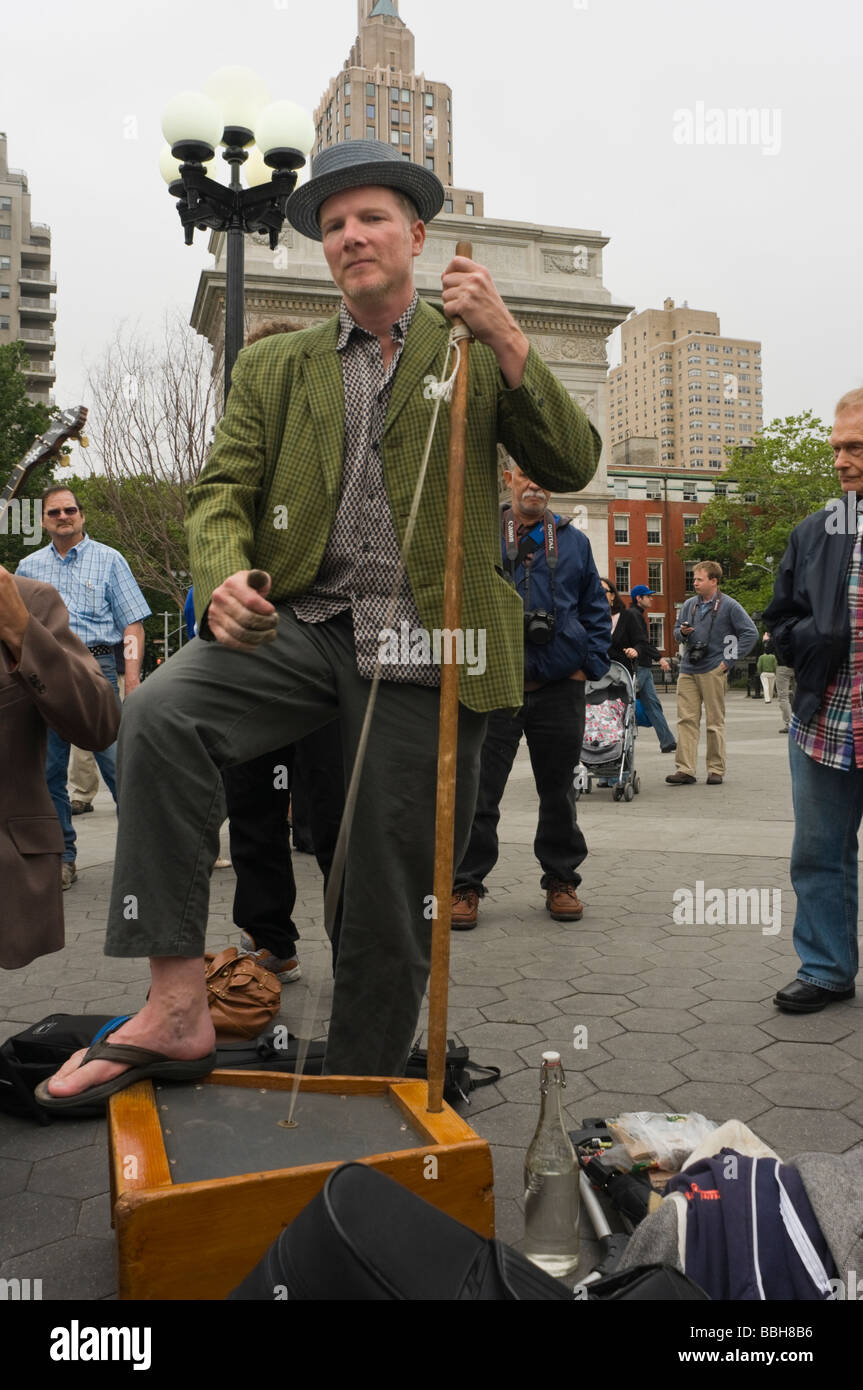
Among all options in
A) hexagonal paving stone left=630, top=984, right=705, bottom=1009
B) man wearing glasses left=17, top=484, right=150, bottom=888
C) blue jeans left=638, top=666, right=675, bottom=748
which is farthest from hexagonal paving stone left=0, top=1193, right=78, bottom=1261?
blue jeans left=638, top=666, right=675, bottom=748

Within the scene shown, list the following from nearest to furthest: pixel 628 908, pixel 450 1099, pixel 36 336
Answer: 1. pixel 450 1099
2. pixel 628 908
3. pixel 36 336

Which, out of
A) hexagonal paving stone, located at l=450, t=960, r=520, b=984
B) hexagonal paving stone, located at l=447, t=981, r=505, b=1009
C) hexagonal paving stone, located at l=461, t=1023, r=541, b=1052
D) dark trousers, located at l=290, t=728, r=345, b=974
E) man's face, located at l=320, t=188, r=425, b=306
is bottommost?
hexagonal paving stone, located at l=450, t=960, r=520, b=984

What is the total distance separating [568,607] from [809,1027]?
259cm

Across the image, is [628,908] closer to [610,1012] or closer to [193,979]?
[610,1012]

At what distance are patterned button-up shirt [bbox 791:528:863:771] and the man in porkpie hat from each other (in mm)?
1714

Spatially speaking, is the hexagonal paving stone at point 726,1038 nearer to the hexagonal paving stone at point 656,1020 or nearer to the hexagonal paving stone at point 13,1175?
the hexagonal paving stone at point 656,1020

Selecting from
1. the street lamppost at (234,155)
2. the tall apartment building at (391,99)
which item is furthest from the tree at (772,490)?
the tall apartment building at (391,99)

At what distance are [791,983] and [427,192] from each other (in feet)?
9.80

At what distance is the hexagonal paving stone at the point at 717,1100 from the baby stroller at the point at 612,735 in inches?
273

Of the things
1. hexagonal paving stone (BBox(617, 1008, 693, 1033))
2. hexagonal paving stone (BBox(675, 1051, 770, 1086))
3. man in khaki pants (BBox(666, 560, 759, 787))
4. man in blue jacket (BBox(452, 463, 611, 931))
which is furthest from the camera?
man in khaki pants (BBox(666, 560, 759, 787))

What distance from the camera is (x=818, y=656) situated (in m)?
4.04

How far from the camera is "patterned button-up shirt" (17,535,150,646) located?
287 inches

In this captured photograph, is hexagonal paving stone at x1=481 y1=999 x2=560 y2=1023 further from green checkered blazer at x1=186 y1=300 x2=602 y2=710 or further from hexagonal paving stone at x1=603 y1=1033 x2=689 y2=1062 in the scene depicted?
green checkered blazer at x1=186 y1=300 x2=602 y2=710
